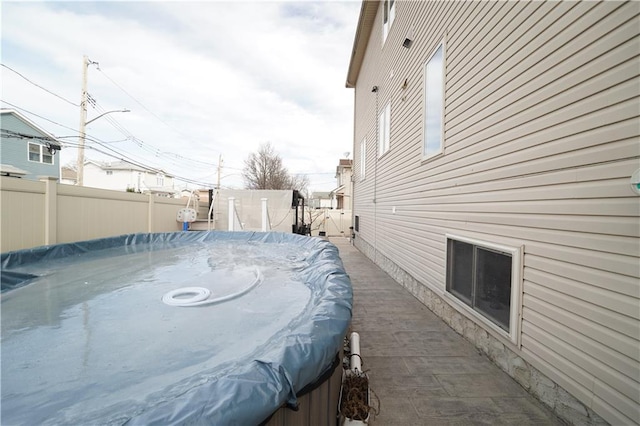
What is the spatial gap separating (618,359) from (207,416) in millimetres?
2161

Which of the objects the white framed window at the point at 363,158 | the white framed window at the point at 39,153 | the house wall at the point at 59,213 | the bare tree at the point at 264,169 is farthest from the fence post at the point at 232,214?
the bare tree at the point at 264,169

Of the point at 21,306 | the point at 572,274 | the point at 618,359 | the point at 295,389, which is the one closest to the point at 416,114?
the point at 572,274

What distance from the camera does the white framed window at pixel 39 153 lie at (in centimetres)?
1481

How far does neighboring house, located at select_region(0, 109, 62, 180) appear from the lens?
45.1ft

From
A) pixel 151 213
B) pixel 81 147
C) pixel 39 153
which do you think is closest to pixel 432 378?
pixel 151 213

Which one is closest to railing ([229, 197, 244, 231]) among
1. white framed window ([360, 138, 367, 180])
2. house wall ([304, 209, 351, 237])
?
white framed window ([360, 138, 367, 180])

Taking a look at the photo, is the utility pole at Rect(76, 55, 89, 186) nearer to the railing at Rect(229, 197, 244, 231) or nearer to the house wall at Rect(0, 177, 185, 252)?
the house wall at Rect(0, 177, 185, 252)

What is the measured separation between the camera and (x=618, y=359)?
1.53 m

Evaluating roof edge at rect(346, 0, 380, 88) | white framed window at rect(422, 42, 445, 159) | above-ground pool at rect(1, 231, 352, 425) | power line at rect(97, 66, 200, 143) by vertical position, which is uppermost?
power line at rect(97, 66, 200, 143)

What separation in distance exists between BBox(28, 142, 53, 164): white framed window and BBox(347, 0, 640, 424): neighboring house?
804 inches

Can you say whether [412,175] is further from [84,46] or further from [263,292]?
[84,46]

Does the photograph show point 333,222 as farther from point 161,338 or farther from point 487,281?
point 161,338

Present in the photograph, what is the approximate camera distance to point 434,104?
4.12 meters

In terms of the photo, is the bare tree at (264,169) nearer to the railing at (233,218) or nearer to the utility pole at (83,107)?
the utility pole at (83,107)
